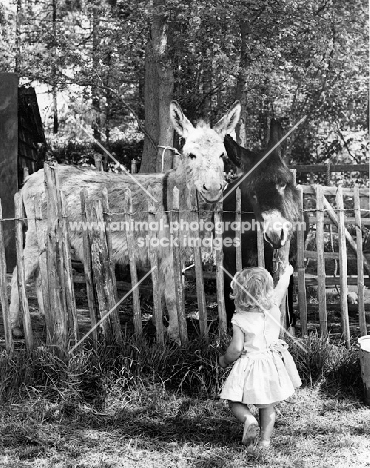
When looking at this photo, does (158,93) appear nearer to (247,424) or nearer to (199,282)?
(199,282)

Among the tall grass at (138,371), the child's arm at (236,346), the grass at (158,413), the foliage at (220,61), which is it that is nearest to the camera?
the grass at (158,413)

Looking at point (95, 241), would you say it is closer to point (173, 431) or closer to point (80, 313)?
point (173, 431)

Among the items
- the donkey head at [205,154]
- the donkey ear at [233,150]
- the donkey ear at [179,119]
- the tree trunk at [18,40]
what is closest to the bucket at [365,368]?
the donkey head at [205,154]

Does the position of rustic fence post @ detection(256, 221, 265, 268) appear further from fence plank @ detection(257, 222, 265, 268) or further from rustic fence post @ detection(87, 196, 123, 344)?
rustic fence post @ detection(87, 196, 123, 344)

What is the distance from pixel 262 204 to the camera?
5.56 meters

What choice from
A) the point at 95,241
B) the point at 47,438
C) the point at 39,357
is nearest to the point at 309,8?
the point at 95,241

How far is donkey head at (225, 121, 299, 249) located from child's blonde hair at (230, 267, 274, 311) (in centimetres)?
88

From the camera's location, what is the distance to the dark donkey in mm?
5328

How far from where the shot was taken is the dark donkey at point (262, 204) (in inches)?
210

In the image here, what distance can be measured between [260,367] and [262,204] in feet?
5.82

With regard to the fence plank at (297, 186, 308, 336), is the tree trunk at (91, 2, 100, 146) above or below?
above

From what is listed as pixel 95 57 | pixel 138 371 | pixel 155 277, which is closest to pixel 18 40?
pixel 95 57

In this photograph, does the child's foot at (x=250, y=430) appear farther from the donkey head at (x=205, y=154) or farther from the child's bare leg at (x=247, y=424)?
the donkey head at (x=205, y=154)

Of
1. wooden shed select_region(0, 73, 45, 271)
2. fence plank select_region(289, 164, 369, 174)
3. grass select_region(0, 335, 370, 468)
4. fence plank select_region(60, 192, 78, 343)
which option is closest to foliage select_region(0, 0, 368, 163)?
fence plank select_region(289, 164, 369, 174)
